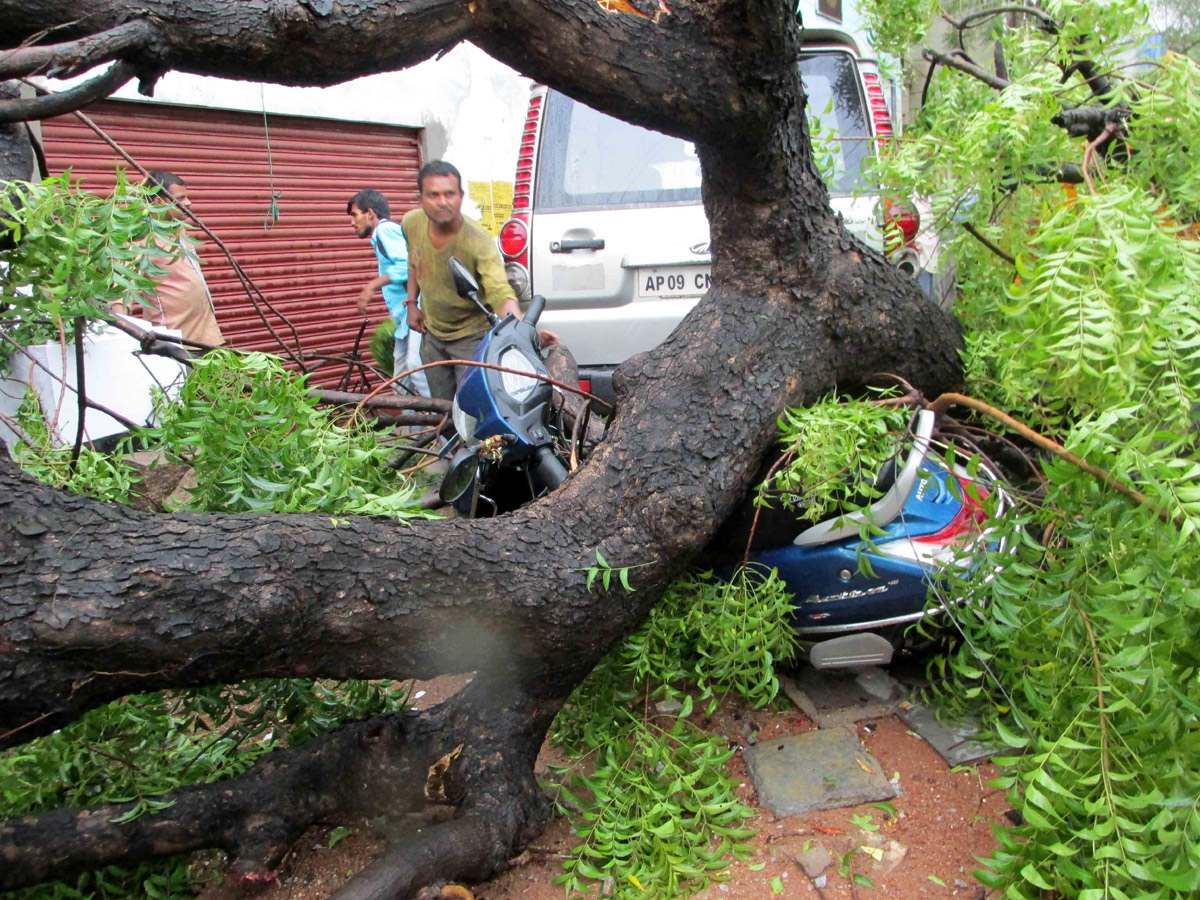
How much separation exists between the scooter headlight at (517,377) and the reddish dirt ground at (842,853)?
1.29 meters

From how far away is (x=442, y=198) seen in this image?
479 cm

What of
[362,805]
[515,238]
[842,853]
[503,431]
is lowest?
[842,853]

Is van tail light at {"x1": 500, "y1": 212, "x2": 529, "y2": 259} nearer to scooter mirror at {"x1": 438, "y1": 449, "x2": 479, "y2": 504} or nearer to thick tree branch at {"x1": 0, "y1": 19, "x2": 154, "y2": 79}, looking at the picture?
scooter mirror at {"x1": 438, "y1": 449, "x2": 479, "y2": 504}

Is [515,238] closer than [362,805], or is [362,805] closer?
[362,805]

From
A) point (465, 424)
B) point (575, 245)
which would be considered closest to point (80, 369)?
point (465, 424)

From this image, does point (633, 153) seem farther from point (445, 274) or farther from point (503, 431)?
point (503, 431)

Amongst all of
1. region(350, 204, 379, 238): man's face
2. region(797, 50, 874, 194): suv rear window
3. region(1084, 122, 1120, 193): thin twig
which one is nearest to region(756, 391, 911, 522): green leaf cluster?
region(1084, 122, 1120, 193): thin twig

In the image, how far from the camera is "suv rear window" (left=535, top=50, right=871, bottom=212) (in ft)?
16.7

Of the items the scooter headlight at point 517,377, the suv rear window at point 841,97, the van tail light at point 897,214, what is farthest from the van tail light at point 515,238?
the scooter headlight at point 517,377

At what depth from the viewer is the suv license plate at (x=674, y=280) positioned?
4926 mm

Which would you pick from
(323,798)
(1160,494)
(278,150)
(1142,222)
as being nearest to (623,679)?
(323,798)

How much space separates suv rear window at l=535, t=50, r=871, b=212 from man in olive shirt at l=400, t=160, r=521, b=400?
664 mm

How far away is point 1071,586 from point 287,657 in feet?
5.88

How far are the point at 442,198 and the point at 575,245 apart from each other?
2.64 ft
